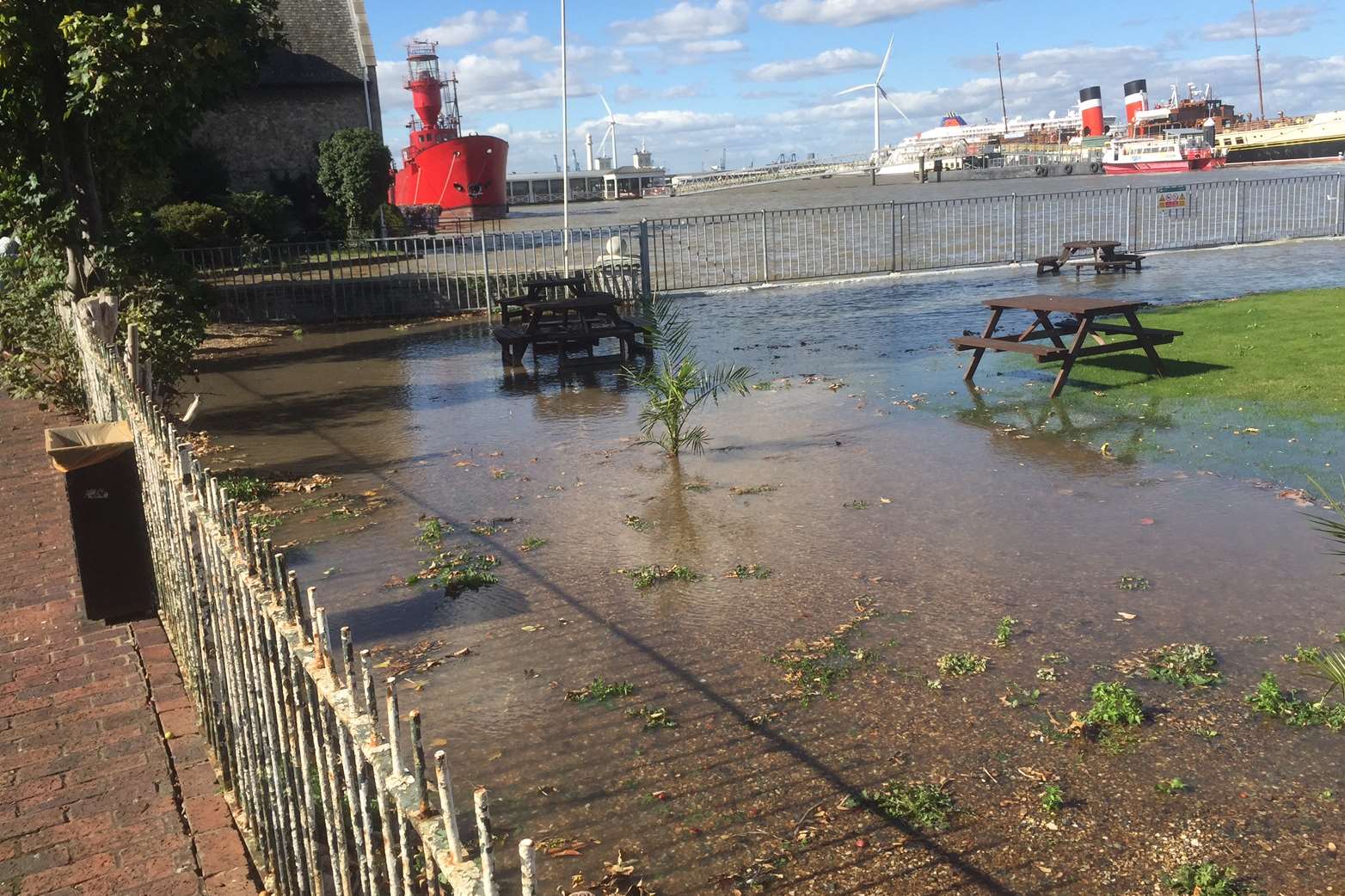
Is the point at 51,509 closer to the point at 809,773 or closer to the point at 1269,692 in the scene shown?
the point at 809,773

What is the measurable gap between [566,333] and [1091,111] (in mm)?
138526

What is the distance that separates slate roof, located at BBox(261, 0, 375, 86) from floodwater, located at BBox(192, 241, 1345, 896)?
76.5 feet

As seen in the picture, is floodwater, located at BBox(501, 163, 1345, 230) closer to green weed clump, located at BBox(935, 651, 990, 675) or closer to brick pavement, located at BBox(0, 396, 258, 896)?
brick pavement, located at BBox(0, 396, 258, 896)

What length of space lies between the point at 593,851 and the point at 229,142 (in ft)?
106

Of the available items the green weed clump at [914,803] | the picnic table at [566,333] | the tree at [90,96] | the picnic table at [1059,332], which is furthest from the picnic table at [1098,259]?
the green weed clump at [914,803]

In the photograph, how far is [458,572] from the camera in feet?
24.9

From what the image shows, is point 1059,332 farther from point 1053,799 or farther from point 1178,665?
point 1053,799

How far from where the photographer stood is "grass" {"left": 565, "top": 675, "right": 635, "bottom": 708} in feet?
18.7

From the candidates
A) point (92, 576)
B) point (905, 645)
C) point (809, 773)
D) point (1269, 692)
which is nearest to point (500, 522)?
point (92, 576)

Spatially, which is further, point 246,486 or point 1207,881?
point 246,486

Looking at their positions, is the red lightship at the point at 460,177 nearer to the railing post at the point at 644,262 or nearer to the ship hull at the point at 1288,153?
the railing post at the point at 644,262

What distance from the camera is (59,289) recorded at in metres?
13.0

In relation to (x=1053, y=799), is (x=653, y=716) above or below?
above

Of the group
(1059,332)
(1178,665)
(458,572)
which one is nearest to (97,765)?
(458,572)
